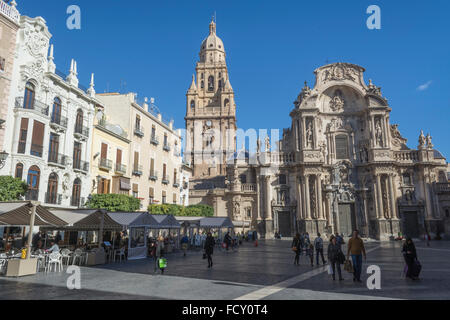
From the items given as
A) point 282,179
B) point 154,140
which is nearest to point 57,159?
point 154,140

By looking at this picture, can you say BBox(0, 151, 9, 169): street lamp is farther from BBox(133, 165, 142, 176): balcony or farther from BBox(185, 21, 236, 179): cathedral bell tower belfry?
BBox(185, 21, 236, 179): cathedral bell tower belfry

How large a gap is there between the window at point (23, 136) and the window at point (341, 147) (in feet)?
112

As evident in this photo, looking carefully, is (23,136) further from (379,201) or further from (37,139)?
(379,201)

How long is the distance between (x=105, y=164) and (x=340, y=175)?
2783 centimetres

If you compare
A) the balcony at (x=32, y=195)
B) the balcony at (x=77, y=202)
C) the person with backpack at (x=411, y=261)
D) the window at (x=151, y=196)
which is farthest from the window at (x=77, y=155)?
the person with backpack at (x=411, y=261)

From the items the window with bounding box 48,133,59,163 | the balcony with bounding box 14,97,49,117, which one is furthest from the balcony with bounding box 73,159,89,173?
the balcony with bounding box 14,97,49,117

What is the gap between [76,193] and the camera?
81.1ft

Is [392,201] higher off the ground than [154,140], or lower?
lower

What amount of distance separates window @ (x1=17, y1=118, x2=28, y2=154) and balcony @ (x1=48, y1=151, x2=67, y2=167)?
215 cm

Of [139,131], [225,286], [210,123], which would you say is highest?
[210,123]

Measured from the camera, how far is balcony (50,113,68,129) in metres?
22.8

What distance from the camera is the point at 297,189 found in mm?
40375

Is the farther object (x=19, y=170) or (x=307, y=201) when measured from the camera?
(x=307, y=201)

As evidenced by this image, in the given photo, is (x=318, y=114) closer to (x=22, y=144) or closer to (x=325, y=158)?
(x=325, y=158)
